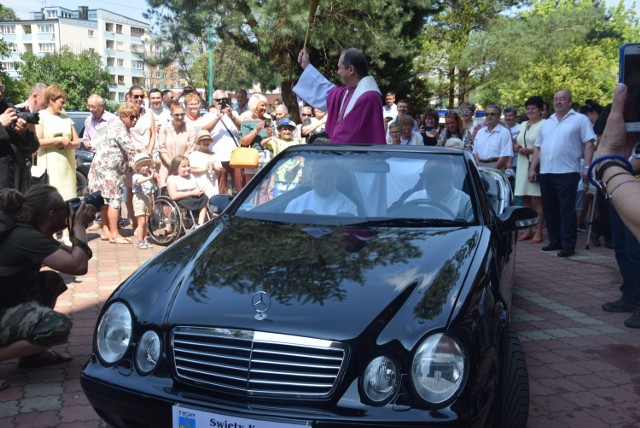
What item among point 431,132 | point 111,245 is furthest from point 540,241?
point 111,245

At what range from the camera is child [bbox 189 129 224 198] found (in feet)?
27.7

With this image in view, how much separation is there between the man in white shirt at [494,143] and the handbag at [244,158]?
3313 millimetres

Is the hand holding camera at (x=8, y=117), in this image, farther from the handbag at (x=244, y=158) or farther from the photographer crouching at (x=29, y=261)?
the handbag at (x=244, y=158)

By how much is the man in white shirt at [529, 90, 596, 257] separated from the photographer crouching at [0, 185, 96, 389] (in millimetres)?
6180

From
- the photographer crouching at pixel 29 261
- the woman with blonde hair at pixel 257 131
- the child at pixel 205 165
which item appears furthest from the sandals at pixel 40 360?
the woman with blonde hair at pixel 257 131

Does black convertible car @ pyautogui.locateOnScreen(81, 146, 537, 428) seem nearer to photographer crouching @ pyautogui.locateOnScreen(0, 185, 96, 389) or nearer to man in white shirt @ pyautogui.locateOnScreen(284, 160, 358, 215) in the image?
man in white shirt @ pyautogui.locateOnScreen(284, 160, 358, 215)

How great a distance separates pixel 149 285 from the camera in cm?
307

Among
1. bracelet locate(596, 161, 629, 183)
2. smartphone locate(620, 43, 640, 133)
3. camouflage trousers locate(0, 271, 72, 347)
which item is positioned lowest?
camouflage trousers locate(0, 271, 72, 347)

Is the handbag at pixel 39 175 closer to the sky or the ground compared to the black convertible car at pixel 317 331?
closer to the sky

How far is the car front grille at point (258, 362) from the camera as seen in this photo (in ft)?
8.16

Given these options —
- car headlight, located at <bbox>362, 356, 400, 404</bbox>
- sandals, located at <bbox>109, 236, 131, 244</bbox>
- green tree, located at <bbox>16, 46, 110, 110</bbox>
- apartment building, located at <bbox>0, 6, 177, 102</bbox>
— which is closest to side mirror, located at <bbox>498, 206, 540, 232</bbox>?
car headlight, located at <bbox>362, 356, 400, 404</bbox>

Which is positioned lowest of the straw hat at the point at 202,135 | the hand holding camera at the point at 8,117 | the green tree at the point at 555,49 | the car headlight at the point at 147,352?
the car headlight at the point at 147,352

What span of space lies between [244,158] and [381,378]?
6.55m

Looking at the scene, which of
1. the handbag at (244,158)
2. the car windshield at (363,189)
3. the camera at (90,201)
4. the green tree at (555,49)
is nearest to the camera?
the car windshield at (363,189)
